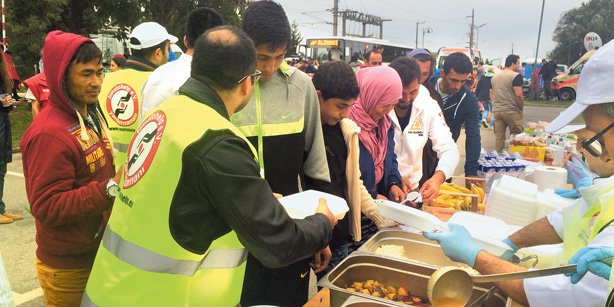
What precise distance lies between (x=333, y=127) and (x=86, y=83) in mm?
1120

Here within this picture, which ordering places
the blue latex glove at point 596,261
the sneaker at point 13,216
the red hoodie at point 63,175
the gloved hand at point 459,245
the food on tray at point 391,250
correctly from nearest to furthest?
the blue latex glove at point 596,261, the gloved hand at point 459,245, the red hoodie at point 63,175, the food on tray at point 391,250, the sneaker at point 13,216

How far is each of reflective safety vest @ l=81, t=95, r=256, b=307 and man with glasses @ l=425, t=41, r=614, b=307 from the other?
874mm

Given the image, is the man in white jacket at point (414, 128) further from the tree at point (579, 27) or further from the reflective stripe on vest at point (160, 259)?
the tree at point (579, 27)

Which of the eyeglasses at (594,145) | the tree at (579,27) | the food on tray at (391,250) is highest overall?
the tree at (579,27)

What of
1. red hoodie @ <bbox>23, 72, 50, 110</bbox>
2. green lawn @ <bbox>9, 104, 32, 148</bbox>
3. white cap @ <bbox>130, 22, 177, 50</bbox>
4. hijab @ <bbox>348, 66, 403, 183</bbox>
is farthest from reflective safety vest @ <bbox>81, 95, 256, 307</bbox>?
green lawn @ <bbox>9, 104, 32, 148</bbox>

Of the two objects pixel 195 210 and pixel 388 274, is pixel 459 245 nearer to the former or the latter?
pixel 388 274

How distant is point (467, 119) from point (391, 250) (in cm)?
213

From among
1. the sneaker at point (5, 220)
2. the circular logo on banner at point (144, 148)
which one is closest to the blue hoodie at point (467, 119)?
the circular logo on banner at point (144, 148)

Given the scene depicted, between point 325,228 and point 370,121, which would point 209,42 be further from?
point 370,121

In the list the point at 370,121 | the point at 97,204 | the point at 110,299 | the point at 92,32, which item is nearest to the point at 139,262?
the point at 110,299

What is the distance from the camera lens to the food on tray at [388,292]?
67.2 inches

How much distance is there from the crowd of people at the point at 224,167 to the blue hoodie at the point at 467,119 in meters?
0.47

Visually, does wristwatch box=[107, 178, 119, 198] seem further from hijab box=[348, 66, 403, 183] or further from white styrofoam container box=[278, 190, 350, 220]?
hijab box=[348, 66, 403, 183]

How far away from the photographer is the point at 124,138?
2.65 metres
